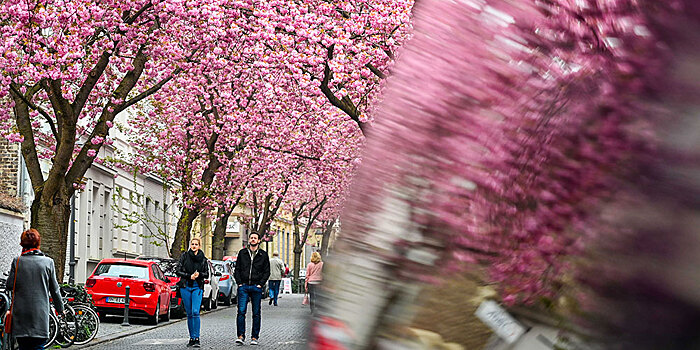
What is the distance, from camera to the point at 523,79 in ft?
2.61

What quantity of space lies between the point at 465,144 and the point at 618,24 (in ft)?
0.50

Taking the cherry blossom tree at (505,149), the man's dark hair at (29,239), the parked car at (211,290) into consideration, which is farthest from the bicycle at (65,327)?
the cherry blossom tree at (505,149)

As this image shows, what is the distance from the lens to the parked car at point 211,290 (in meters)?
32.5

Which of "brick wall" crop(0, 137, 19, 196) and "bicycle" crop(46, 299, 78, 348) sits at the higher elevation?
"brick wall" crop(0, 137, 19, 196)

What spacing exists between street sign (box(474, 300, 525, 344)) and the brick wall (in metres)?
30.4

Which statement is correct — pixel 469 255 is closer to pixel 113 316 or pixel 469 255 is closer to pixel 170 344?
pixel 170 344

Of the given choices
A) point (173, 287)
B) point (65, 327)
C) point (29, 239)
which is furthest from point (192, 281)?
point (173, 287)

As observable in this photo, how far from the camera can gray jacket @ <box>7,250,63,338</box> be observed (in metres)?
10.7

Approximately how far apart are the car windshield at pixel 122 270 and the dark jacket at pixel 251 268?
843 centimetres

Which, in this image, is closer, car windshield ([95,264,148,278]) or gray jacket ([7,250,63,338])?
gray jacket ([7,250,63,338])

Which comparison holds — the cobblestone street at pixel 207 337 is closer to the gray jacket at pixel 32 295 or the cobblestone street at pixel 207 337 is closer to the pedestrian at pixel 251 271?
the pedestrian at pixel 251 271

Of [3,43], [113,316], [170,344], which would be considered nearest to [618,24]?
[170,344]

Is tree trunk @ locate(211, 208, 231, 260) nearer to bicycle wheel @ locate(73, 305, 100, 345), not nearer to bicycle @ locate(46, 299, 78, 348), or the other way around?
bicycle wheel @ locate(73, 305, 100, 345)

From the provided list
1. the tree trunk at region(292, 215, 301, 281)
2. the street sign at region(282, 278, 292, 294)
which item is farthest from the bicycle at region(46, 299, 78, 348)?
the tree trunk at region(292, 215, 301, 281)
